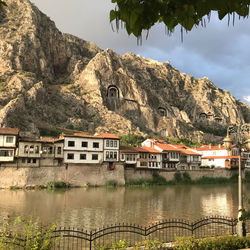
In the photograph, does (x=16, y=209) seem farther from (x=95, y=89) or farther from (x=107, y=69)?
(x=107, y=69)

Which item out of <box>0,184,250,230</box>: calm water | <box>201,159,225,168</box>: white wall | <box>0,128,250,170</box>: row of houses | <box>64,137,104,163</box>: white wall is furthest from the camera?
<box>201,159,225,168</box>: white wall

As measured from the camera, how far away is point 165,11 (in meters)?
3.93

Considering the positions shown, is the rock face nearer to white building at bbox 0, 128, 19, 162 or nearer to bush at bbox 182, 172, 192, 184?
white building at bbox 0, 128, 19, 162

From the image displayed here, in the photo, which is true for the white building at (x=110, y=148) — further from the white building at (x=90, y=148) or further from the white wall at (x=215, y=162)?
the white wall at (x=215, y=162)

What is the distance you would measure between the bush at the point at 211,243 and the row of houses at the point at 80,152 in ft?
154

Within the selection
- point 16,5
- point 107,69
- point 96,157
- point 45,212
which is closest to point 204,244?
point 45,212

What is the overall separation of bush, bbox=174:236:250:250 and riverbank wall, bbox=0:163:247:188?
45.6 metres

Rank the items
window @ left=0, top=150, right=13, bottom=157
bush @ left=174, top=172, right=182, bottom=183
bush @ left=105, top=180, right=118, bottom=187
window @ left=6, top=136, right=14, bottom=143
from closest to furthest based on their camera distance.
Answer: window @ left=0, top=150, right=13, bottom=157 → window @ left=6, top=136, right=14, bottom=143 → bush @ left=105, top=180, right=118, bottom=187 → bush @ left=174, top=172, right=182, bottom=183

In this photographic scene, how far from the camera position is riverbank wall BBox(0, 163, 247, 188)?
53.3 meters

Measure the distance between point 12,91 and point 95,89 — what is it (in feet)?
145

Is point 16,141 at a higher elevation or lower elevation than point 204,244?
higher

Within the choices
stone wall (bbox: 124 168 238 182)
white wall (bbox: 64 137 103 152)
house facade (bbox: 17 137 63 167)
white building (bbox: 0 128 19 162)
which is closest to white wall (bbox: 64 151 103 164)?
white wall (bbox: 64 137 103 152)

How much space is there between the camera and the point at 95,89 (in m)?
136

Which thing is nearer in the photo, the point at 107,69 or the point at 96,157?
A: the point at 96,157
